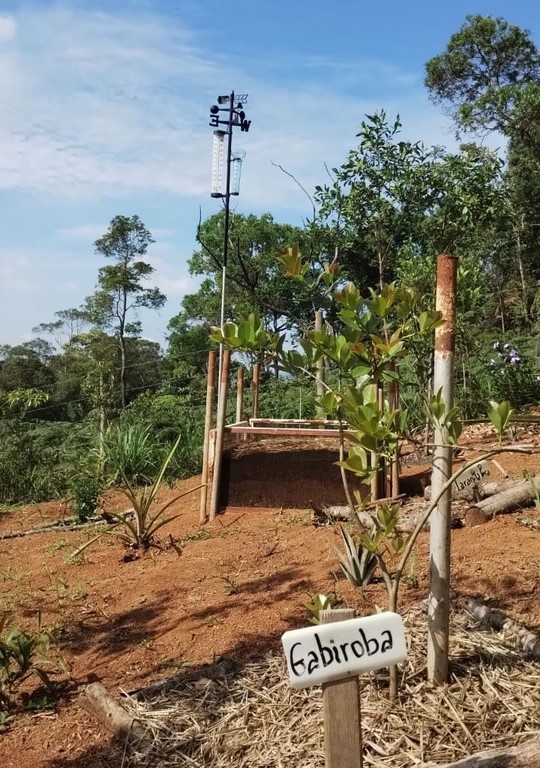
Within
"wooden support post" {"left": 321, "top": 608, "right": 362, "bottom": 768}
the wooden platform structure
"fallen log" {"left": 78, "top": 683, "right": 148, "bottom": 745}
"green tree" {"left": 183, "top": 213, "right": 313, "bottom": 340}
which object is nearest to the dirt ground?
"fallen log" {"left": 78, "top": 683, "right": 148, "bottom": 745}

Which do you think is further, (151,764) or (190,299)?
(190,299)

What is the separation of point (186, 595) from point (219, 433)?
1840 millimetres

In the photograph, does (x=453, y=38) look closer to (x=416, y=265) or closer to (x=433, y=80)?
(x=433, y=80)

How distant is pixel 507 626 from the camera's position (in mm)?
2381

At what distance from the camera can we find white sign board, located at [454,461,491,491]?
3.63 metres

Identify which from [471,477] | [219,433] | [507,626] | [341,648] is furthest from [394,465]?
[341,648]

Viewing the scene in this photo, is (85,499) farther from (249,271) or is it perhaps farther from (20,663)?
(249,271)

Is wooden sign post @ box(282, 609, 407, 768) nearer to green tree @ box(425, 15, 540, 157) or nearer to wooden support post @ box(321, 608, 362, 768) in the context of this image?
wooden support post @ box(321, 608, 362, 768)

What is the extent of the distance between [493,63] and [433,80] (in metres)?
1.70

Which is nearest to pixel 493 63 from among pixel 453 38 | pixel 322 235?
pixel 453 38

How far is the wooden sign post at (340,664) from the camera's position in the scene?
1.44 metres

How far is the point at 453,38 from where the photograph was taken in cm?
1992

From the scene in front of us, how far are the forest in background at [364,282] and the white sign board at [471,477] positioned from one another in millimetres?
638

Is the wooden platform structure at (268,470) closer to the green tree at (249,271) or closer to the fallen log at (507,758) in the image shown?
the fallen log at (507,758)
